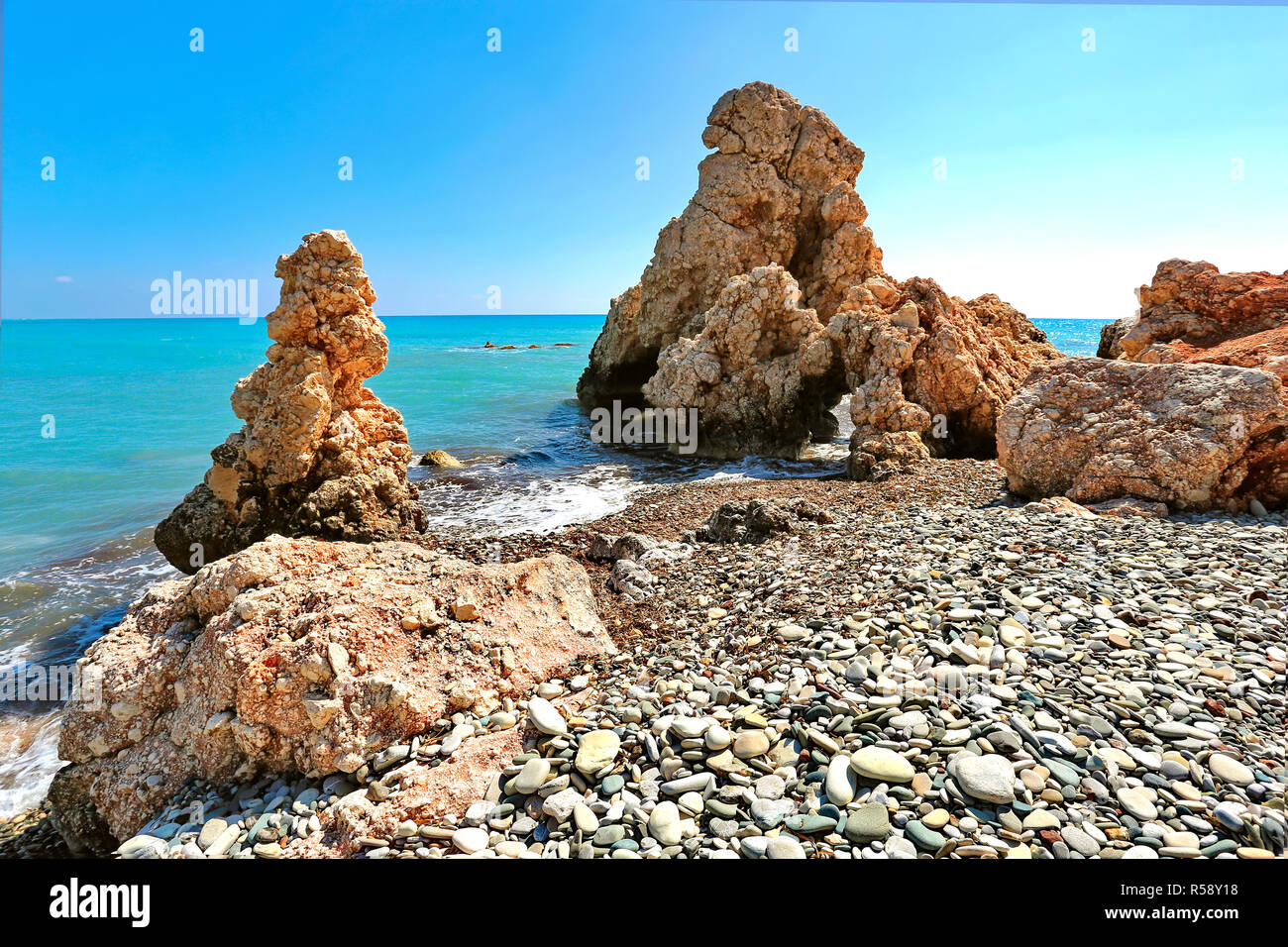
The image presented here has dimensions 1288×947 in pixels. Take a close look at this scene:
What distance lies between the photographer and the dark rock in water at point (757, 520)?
917cm

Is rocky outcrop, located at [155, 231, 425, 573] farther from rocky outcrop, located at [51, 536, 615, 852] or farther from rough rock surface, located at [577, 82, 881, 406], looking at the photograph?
rough rock surface, located at [577, 82, 881, 406]

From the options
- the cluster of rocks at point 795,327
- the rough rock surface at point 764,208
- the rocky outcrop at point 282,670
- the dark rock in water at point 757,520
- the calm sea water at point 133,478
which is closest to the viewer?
the rocky outcrop at point 282,670

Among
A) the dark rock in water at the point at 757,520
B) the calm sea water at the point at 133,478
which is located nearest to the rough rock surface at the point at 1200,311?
the calm sea water at the point at 133,478

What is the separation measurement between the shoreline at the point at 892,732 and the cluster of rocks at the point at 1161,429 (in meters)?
1.91

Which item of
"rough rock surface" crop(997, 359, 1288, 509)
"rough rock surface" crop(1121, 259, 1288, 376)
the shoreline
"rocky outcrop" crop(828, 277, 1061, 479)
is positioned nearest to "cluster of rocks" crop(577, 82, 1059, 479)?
"rocky outcrop" crop(828, 277, 1061, 479)

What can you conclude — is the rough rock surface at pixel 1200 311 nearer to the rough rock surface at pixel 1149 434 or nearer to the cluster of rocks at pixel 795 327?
the rough rock surface at pixel 1149 434

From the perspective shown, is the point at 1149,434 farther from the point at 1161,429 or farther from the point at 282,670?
the point at 282,670

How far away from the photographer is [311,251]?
449 inches

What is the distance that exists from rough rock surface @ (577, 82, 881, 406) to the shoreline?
21706 millimetres

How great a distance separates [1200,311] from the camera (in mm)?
13766

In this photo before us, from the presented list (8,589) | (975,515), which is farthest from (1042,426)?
(8,589)
